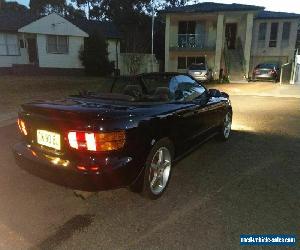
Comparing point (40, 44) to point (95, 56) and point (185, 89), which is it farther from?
point (185, 89)

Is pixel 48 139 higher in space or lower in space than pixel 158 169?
higher

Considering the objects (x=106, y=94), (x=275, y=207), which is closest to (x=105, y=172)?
(x=106, y=94)

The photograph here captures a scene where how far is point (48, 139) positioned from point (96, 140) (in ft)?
2.17

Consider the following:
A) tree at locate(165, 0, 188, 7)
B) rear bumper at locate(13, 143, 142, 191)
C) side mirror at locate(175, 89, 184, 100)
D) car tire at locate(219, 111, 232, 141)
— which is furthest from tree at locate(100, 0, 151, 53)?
rear bumper at locate(13, 143, 142, 191)

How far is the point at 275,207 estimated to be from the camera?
11.6ft

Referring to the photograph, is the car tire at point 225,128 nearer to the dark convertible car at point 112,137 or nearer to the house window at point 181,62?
the dark convertible car at point 112,137

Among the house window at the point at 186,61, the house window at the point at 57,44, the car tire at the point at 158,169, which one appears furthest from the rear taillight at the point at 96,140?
the house window at the point at 186,61

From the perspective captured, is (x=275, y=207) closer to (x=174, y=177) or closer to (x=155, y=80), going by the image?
(x=174, y=177)

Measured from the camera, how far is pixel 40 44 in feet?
79.9

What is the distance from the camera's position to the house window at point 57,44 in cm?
2486

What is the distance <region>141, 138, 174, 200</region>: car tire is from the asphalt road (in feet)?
0.43

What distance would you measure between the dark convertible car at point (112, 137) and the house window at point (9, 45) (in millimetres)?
23303

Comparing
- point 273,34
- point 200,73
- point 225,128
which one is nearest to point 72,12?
point 273,34

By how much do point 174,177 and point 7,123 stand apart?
211 inches
